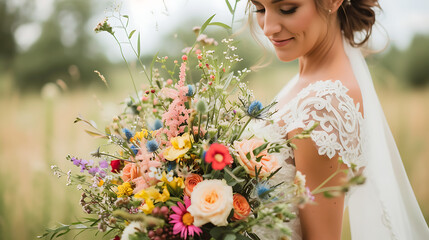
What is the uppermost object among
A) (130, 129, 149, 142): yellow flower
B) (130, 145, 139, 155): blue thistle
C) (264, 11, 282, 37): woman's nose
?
(264, 11, 282, 37): woman's nose

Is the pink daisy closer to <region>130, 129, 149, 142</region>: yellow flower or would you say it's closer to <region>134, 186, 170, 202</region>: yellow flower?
<region>134, 186, 170, 202</region>: yellow flower

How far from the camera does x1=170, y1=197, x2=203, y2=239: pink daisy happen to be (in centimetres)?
74

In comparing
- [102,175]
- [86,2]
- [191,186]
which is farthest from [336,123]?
[86,2]

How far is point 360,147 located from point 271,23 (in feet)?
1.73

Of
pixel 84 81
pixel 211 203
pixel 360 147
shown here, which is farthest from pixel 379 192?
pixel 84 81

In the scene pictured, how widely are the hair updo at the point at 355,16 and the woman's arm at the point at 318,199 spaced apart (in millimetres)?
619

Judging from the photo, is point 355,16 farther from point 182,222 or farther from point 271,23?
point 182,222

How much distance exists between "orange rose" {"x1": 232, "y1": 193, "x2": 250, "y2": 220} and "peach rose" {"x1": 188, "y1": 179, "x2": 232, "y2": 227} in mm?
42

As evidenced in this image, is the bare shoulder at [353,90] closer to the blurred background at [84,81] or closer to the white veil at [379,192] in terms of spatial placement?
the white veil at [379,192]

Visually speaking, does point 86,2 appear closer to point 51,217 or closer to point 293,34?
point 51,217

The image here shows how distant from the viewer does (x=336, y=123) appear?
3.45ft

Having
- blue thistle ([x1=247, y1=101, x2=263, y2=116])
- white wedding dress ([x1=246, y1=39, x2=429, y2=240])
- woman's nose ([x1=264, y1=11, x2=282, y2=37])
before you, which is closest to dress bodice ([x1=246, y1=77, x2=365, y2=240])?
white wedding dress ([x1=246, y1=39, x2=429, y2=240])

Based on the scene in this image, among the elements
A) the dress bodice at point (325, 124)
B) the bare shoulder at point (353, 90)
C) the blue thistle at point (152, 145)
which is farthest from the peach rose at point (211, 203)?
the bare shoulder at point (353, 90)

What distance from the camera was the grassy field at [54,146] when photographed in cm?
199
